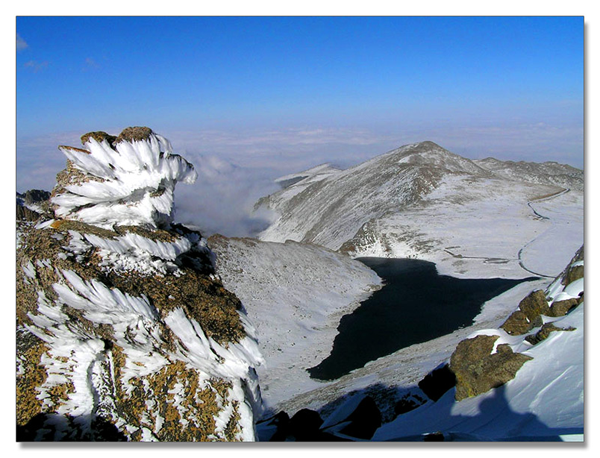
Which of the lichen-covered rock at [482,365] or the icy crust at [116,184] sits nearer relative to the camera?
the icy crust at [116,184]

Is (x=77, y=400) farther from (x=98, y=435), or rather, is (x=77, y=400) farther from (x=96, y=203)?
(x=96, y=203)

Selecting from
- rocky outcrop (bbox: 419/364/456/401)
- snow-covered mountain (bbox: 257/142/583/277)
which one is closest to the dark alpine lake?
snow-covered mountain (bbox: 257/142/583/277)

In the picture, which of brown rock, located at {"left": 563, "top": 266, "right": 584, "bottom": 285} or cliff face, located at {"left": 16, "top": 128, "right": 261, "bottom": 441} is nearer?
cliff face, located at {"left": 16, "top": 128, "right": 261, "bottom": 441}

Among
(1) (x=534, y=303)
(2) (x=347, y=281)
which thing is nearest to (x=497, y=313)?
(2) (x=347, y=281)

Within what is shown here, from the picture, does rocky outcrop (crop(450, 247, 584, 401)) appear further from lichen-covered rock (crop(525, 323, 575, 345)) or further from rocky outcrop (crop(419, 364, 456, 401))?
rocky outcrop (crop(419, 364, 456, 401))

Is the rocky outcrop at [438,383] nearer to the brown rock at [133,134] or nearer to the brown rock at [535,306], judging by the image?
the brown rock at [535,306]

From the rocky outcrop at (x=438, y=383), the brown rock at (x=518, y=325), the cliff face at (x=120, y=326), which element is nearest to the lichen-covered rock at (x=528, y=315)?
the brown rock at (x=518, y=325)
